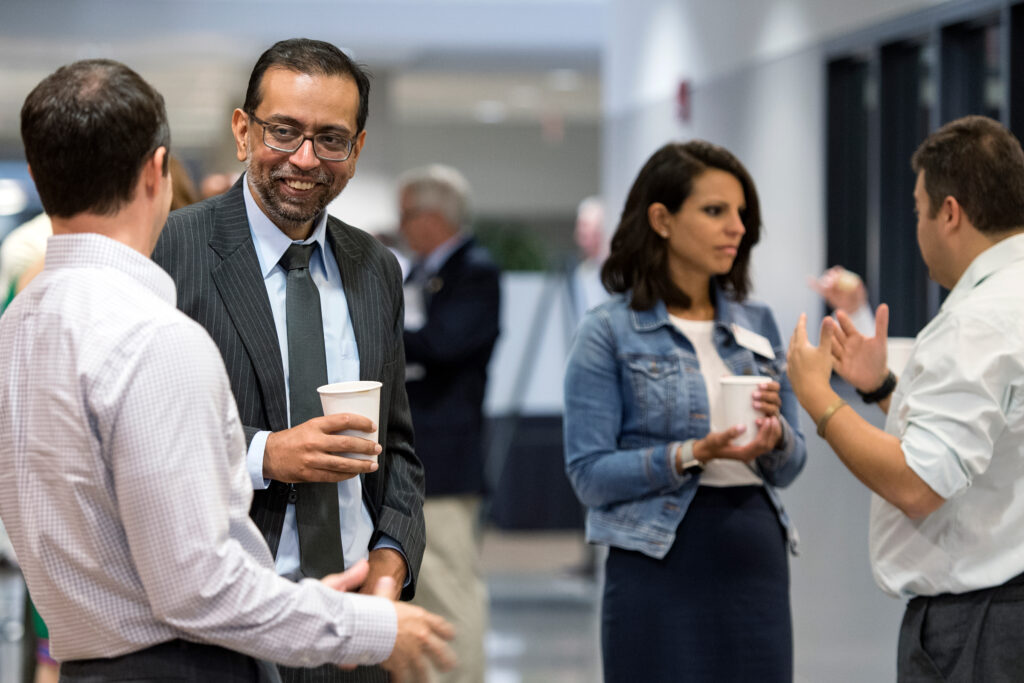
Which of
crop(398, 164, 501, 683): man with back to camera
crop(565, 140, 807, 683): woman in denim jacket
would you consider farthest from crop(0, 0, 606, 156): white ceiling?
crop(565, 140, 807, 683): woman in denim jacket

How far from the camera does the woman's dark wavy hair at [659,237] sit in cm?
271

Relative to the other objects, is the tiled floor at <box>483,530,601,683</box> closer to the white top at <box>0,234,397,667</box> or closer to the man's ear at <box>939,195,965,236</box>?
the man's ear at <box>939,195,965,236</box>

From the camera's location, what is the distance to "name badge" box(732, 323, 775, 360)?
2.65 metres

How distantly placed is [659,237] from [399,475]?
1048mm

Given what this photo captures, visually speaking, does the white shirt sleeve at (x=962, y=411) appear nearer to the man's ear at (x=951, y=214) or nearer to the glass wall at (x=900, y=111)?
the man's ear at (x=951, y=214)

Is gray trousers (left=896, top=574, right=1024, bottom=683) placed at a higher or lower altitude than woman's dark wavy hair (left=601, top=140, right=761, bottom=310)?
lower

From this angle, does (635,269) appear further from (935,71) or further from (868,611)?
(868,611)

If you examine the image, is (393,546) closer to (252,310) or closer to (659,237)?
(252,310)

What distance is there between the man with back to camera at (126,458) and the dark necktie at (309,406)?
1.16 ft

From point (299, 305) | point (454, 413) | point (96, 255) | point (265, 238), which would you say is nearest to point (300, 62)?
point (265, 238)

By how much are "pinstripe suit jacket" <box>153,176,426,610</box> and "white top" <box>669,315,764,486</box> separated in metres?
0.82

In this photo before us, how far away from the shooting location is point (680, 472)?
8.27 feet

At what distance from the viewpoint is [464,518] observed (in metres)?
4.36

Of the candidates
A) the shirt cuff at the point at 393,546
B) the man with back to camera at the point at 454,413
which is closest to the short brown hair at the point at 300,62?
the shirt cuff at the point at 393,546
